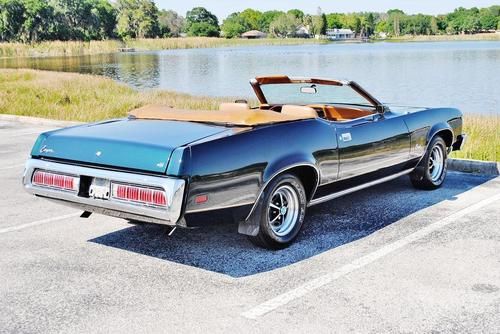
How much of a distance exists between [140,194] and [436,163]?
159 inches

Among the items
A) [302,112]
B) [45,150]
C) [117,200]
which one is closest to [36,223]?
[45,150]

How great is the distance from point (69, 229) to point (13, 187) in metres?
2.16

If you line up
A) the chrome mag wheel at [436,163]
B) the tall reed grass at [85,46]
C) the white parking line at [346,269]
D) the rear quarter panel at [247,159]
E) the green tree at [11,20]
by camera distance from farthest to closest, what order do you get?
the green tree at [11,20] → the tall reed grass at [85,46] → the chrome mag wheel at [436,163] → the rear quarter panel at [247,159] → the white parking line at [346,269]

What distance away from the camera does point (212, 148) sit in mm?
4324

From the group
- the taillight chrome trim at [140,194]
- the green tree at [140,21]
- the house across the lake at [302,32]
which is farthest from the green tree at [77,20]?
the taillight chrome trim at [140,194]

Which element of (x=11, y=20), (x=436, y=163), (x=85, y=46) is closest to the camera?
(x=436, y=163)

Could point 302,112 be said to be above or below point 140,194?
above

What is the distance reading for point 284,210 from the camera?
506cm

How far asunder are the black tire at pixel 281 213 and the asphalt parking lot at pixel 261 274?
11cm

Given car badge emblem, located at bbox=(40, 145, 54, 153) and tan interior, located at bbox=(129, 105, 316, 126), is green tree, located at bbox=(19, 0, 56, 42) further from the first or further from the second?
car badge emblem, located at bbox=(40, 145, 54, 153)

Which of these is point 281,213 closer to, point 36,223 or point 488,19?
point 36,223

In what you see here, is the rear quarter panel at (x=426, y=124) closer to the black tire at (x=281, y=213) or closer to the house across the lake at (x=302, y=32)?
the black tire at (x=281, y=213)

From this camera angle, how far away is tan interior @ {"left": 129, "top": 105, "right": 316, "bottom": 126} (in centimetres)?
481

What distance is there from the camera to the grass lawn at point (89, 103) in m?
10.7
